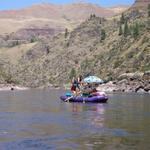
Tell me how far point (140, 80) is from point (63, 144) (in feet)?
472

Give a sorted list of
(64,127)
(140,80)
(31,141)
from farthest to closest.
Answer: (140,80) → (64,127) → (31,141)

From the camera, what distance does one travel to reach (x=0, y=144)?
128ft

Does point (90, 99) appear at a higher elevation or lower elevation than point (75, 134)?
lower

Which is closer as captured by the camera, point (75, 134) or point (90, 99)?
point (75, 134)

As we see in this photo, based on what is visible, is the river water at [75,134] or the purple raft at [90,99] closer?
the river water at [75,134]

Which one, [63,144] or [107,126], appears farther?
[107,126]

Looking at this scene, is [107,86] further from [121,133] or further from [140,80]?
[121,133]

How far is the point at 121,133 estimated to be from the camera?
45.0 metres

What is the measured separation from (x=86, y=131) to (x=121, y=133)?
3.33m

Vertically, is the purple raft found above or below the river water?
below

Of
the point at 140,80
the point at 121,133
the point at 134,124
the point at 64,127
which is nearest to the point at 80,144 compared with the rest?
the point at 121,133

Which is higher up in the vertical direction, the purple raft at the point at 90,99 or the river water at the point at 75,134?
the river water at the point at 75,134

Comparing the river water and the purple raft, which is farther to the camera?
the purple raft

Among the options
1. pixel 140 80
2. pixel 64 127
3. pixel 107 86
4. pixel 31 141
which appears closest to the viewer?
pixel 31 141
